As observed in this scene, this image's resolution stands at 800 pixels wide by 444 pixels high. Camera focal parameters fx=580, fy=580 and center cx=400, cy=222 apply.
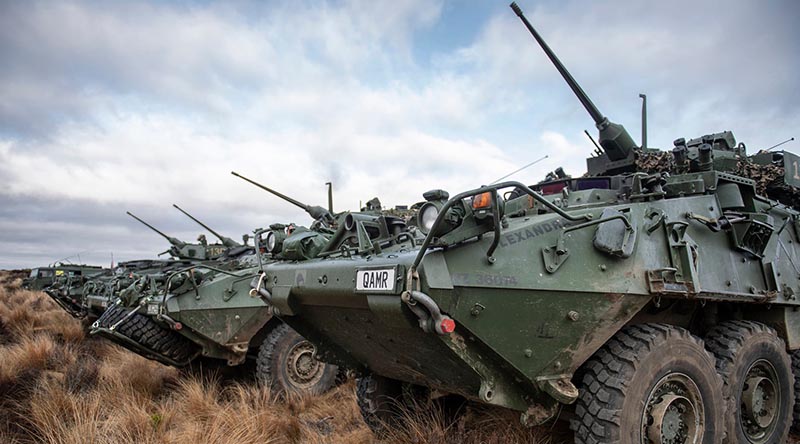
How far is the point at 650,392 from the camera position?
3.66 metres

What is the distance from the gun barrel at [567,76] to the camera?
637cm

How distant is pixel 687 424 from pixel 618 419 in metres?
0.78

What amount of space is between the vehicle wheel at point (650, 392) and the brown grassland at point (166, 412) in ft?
2.41

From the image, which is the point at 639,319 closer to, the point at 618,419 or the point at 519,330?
the point at 618,419

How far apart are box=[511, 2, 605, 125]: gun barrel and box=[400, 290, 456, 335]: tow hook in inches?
170

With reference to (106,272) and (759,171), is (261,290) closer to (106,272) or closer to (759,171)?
(759,171)

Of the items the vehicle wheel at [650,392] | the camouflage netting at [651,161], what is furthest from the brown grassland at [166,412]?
the camouflage netting at [651,161]

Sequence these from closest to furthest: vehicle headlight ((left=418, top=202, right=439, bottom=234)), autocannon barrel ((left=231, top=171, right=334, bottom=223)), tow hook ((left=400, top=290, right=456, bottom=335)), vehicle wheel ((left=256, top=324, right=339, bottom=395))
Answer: tow hook ((left=400, top=290, right=456, bottom=335)) < vehicle headlight ((left=418, top=202, right=439, bottom=234)) < vehicle wheel ((left=256, top=324, right=339, bottom=395)) < autocannon barrel ((left=231, top=171, right=334, bottom=223))

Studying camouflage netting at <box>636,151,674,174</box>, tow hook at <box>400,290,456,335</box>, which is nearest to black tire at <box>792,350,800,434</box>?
camouflage netting at <box>636,151,674,174</box>

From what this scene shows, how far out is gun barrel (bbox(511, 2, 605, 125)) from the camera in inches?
251

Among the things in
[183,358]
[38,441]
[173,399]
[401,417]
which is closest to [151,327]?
[183,358]

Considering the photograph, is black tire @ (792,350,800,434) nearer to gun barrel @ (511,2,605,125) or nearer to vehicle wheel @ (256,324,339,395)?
gun barrel @ (511,2,605,125)

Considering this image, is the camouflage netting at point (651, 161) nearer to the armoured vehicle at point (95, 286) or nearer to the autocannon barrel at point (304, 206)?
the autocannon barrel at point (304, 206)

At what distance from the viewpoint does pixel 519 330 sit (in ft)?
10.9
